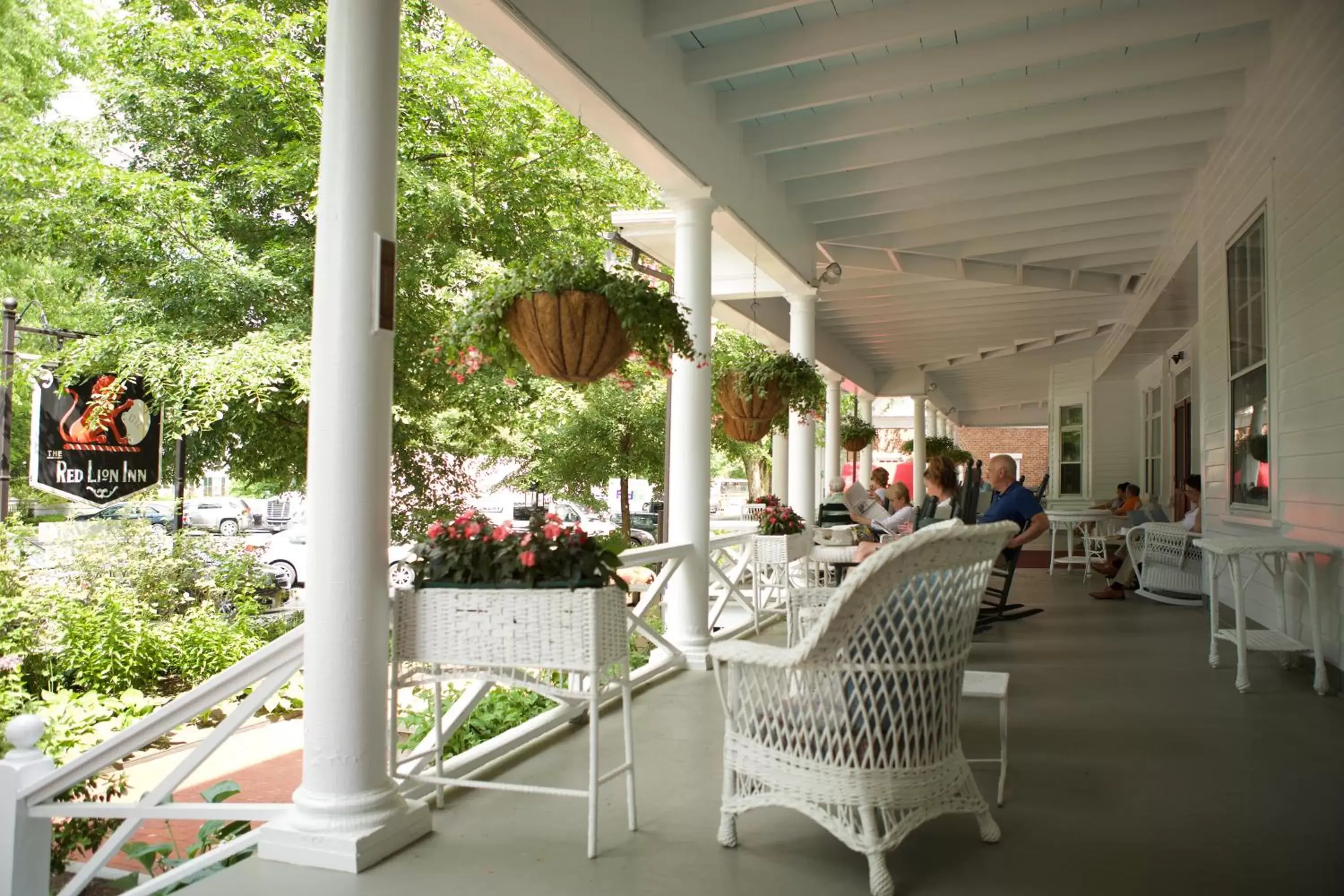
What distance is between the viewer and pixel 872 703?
2.49m

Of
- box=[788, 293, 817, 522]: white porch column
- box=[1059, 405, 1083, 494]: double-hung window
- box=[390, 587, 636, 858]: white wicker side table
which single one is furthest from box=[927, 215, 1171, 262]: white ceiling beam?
box=[1059, 405, 1083, 494]: double-hung window

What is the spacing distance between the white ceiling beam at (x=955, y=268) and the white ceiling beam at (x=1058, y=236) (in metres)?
0.25

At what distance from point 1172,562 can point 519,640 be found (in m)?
6.34

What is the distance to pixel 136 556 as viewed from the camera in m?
Result: 8.77

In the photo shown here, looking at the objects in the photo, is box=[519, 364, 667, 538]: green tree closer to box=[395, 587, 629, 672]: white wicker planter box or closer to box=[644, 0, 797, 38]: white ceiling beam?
box=[644, 0, 797, 38]: white ceiling beam

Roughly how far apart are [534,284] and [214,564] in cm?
769

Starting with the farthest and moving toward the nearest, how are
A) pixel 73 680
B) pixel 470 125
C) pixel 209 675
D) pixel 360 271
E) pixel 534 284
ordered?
pixel 470 125
pixel 209 675
pixel 73 680
pixel 534 284
pixel 360 271

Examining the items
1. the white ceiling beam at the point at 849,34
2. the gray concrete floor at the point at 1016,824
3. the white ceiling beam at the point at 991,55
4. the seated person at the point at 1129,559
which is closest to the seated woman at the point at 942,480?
the gray concrete floor at the point at 1016,824

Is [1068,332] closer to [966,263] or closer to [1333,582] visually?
[966,263]

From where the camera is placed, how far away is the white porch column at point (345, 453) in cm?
258

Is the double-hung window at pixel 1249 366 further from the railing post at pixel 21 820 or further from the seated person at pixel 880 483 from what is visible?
the railing post at pixel 21 820

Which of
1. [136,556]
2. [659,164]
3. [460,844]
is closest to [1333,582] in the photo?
[659,164]

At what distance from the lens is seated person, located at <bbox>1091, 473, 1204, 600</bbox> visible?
7.75 m

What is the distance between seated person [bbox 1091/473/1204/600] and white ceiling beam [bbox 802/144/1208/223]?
2657mm
